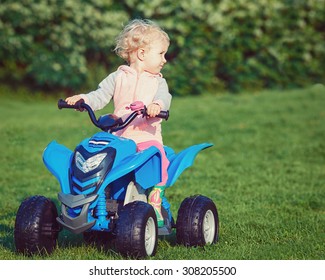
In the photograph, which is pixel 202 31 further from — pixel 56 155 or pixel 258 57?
pixel 56 155

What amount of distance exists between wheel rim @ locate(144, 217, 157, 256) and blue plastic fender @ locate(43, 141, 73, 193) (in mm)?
526

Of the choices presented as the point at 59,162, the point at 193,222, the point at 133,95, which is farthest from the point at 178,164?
the point at 59,162

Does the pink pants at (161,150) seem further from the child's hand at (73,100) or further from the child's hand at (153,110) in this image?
the child's hand at (73,100)

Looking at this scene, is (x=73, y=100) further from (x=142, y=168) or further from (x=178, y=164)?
(x=178, y=164)

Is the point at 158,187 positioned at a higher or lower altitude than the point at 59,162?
lower

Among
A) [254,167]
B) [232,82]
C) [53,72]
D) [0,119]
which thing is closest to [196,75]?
[232,82]

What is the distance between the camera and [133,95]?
201 inches

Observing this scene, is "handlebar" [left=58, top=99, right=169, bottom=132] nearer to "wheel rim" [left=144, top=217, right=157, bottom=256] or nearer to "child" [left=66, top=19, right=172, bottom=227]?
"child" [left=66, top=19, right=172, bottom=227]

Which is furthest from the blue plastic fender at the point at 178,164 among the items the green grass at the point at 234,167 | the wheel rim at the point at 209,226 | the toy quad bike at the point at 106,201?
the green grass at the point at 234,167

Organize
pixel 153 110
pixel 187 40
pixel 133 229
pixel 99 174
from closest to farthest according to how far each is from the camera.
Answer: pixel 133 229 → pixel 99 174 → pixel 153 110 → pixel 187 40

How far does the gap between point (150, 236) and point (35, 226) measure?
0.68 m

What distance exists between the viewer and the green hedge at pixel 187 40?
14.9 meters
